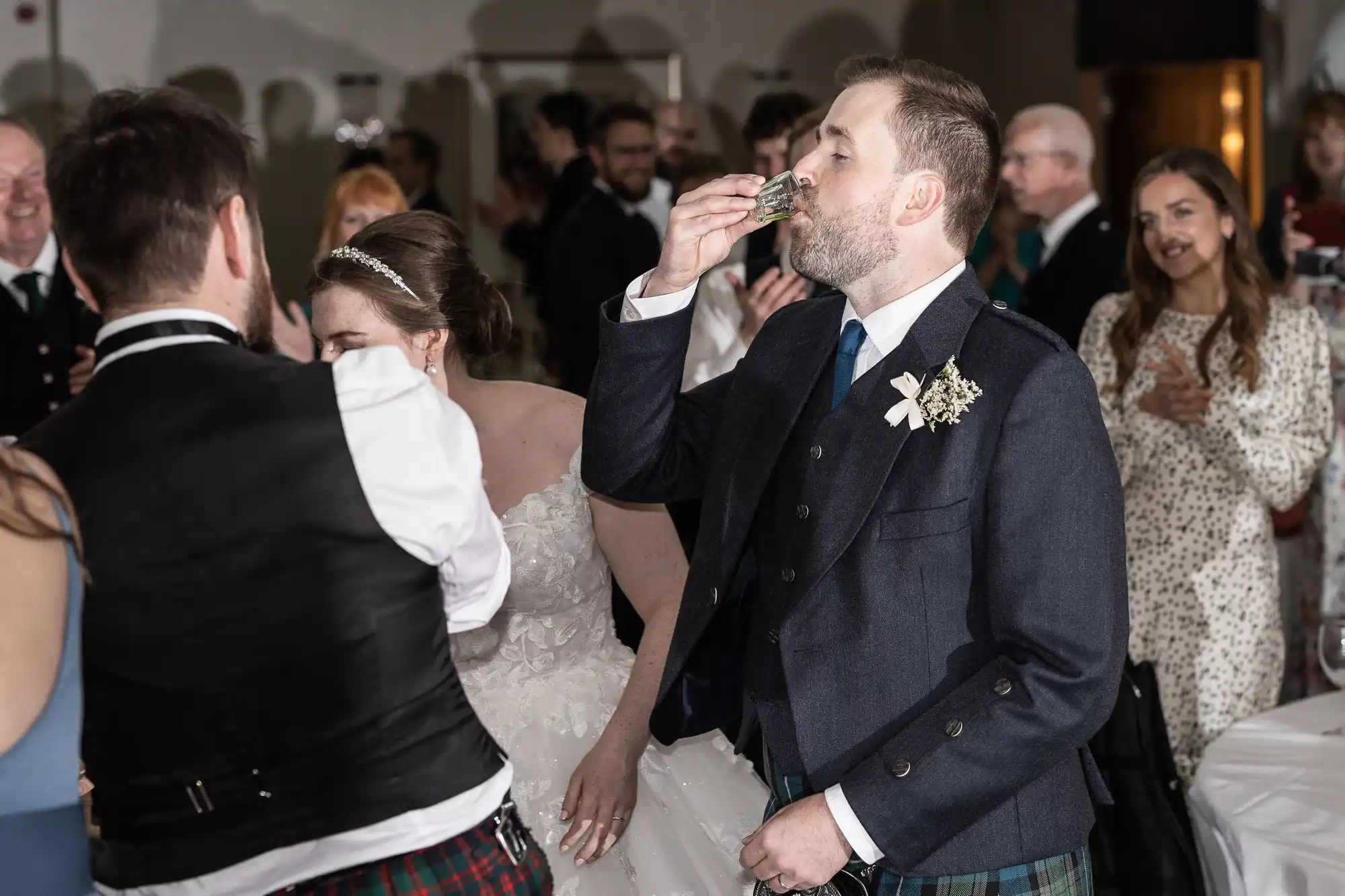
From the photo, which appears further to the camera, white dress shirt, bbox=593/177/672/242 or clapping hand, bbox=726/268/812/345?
white dress shirt, bbox=593/177/672/242

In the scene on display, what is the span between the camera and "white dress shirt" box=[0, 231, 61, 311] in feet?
12.3

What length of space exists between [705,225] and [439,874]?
0.79 meters

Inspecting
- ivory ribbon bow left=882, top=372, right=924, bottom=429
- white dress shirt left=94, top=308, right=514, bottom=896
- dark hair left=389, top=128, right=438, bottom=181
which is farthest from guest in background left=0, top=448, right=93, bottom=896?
dark hair left=389, top=128, right=438, bottom=181

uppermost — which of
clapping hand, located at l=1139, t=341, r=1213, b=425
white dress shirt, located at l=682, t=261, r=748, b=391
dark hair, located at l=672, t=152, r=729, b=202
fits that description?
dark hair, located at l=672, t=152, r=729, b=202

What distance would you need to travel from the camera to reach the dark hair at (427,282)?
2.36 meters

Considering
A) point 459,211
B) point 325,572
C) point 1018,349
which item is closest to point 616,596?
point 1018,349

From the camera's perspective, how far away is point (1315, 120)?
4.78m

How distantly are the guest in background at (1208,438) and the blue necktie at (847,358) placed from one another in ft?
5.98

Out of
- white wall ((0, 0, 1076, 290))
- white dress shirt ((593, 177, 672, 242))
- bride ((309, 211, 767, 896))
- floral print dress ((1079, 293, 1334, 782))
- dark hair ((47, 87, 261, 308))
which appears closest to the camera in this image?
dark hair ((47, 87, 261, 308))

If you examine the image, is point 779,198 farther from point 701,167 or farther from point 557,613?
point 701,167

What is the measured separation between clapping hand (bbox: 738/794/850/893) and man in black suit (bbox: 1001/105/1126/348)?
8.89 ft

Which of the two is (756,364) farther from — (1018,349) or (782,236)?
(782,236)

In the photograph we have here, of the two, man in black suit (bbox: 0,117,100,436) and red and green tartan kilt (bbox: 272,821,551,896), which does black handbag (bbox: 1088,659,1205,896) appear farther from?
man in black suit (bbox: 0,117,100,436)

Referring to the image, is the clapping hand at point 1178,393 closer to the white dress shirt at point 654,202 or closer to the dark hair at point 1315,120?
the dark hair at point 1315,120
